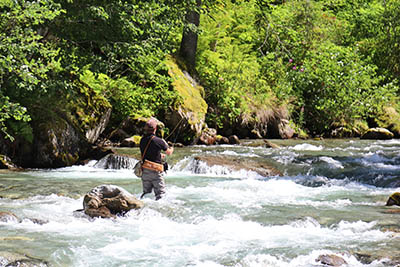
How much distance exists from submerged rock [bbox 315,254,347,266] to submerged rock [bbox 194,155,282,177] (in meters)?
7.37

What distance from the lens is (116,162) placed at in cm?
1388

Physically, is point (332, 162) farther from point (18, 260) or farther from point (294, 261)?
point (18, 260)

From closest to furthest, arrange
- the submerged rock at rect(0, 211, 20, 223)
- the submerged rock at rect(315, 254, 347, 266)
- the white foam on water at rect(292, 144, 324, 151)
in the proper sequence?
1. the submerged rock at rect(315, 254, 347, 266)
2. the submerged rock at rect(0, 211, 20, 223)
3. the white foam on water at rect(292, 144, 324, 151)

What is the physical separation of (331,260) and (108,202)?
3737 mm

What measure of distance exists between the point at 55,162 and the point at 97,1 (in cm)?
432

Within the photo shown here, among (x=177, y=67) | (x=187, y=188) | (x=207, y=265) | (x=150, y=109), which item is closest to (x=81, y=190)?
(x=187, y=188)

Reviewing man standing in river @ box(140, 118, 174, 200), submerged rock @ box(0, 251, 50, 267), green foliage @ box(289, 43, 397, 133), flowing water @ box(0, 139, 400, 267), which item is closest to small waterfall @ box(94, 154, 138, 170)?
flowing water @ box(0, 139, 400, 267)

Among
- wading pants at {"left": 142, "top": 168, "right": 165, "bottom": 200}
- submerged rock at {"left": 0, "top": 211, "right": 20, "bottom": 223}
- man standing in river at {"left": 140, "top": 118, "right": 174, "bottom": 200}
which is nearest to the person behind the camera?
submerged rock at {"left": 0, "top": 211, "right": 20, "bottom": 223}

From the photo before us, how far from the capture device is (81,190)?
10.1m

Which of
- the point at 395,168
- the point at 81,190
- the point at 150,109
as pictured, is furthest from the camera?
the point at 150,109

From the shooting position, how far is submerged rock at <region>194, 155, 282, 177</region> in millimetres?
13375

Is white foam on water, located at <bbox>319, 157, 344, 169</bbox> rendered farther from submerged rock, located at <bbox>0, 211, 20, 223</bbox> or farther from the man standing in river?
submerged rock, located at <bbox>0, 211, 20, 223</bbox>

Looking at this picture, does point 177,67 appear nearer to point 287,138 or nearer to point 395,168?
point 287,138

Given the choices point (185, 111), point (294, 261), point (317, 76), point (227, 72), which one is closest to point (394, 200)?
point (294, 261)
